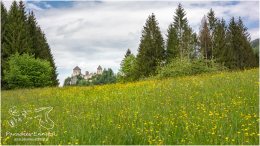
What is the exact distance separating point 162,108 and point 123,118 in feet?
4.29

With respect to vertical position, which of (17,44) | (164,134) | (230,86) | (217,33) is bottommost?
(164,134)

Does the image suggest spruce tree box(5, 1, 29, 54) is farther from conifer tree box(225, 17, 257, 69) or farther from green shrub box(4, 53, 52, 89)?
conifer tree box(225, 17, 257, 69)

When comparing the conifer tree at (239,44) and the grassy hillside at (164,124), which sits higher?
the conifer tree at (239,44)

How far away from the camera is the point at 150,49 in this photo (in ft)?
167

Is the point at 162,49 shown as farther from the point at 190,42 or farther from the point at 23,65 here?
the point at 23,65

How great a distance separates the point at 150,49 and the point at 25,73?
21223 mm

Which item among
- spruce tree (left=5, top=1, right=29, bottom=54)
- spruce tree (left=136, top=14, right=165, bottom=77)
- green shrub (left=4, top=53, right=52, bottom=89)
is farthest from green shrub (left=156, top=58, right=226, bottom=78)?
spruce tree (left=136, top=14, right=165, bottom=77)

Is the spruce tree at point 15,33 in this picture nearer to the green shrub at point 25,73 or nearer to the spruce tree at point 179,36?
the green shrub at point 25,73

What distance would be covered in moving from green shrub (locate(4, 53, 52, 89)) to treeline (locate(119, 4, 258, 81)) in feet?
55.6

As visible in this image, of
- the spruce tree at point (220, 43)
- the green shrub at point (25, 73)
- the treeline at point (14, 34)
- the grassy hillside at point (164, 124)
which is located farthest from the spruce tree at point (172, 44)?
the grassy hillside at point (164, 124)

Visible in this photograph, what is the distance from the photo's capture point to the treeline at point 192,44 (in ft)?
167

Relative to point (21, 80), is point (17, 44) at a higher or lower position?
higher

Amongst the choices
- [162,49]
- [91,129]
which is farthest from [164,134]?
[162,49]

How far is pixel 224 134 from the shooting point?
6.17 meters
